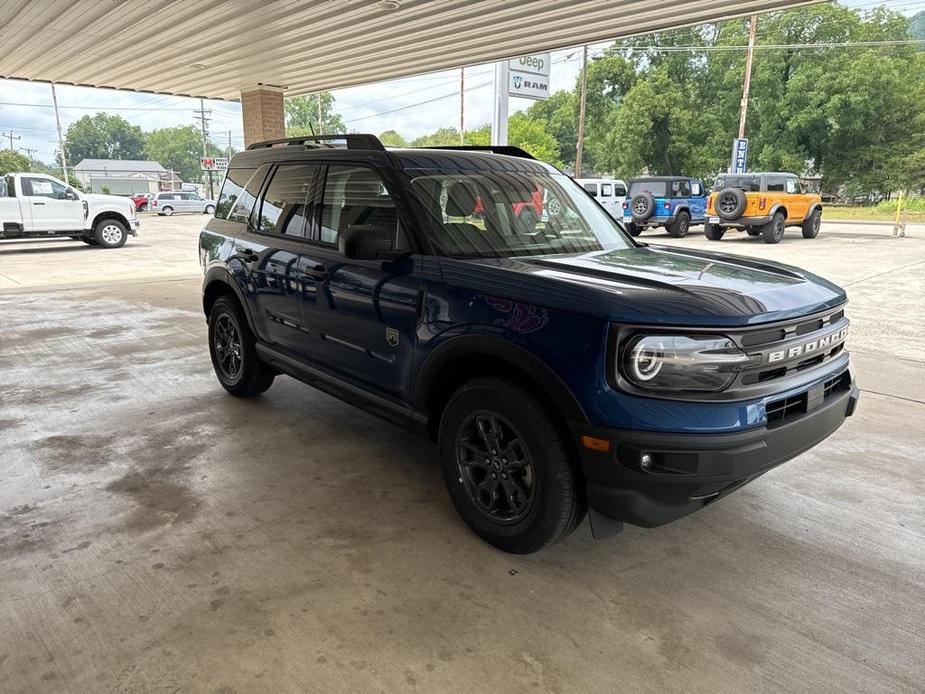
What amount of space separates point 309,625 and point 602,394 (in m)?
1.39

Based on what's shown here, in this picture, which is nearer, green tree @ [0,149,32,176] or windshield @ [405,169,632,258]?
windshield @ [405,169,632,258]

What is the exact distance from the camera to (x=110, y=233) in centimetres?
1686

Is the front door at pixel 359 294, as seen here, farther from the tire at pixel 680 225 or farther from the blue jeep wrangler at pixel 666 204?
the tire at pixel 680 225

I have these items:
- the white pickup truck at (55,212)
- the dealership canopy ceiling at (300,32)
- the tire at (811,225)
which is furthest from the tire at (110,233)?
the tire at (811,225)

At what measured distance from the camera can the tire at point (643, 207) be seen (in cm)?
1900

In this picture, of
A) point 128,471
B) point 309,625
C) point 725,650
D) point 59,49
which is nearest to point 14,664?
point 309,625

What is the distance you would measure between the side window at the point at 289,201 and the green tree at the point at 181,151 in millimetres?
132645

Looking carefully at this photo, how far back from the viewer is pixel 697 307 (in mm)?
2316

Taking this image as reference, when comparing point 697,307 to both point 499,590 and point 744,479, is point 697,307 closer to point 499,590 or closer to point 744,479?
point 744,479

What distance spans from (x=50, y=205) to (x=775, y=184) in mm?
19498

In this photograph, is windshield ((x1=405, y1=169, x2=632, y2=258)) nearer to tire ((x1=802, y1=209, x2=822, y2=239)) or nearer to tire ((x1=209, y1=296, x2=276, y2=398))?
tire ((x1=209, y1=296, x2=276, y2=398))

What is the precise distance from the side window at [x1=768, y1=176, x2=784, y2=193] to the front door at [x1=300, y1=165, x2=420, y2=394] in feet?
58.4

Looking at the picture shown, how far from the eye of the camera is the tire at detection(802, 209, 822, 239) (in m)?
19.6

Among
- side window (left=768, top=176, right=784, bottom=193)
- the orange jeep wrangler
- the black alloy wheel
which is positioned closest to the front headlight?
the black alloy wheel
